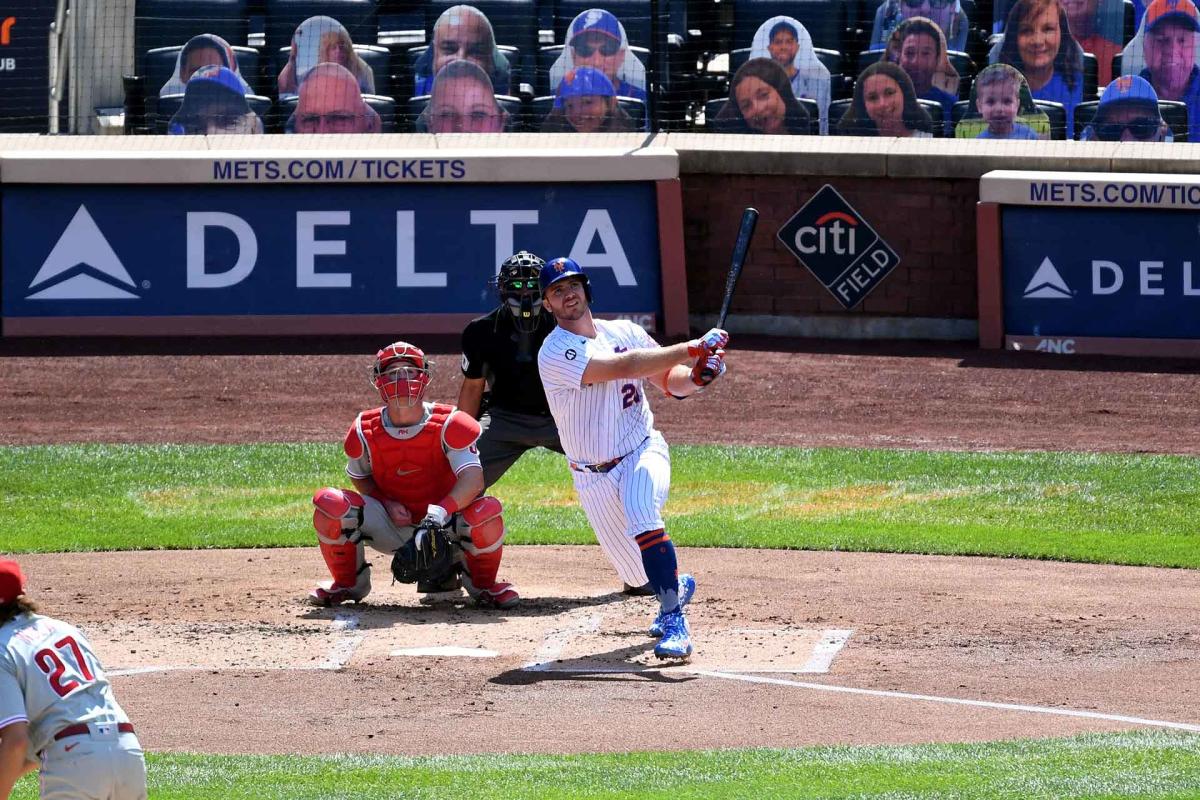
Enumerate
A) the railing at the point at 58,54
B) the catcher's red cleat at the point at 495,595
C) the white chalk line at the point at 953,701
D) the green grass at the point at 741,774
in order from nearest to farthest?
the green grass at the point at 741,774
the white chalk line at the point at 953,701
the catcher's red cleat at the point at 495,595
the railing at the point at 58,54

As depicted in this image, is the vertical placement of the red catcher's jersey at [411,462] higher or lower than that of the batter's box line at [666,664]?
higher

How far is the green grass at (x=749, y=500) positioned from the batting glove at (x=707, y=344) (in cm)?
320

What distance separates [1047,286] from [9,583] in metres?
12.9

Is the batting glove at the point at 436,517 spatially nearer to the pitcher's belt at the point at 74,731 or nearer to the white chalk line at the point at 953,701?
the white chalk line at the point at 953,701

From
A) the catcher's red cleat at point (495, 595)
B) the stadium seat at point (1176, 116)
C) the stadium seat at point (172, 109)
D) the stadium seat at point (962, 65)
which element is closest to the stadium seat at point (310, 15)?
the stadium seat at point (172, 109)

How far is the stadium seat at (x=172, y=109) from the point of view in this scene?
16.5m

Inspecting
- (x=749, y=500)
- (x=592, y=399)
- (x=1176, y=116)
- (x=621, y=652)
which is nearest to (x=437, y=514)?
(x=592, y=399)

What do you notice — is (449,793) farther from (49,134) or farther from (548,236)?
(49,134)

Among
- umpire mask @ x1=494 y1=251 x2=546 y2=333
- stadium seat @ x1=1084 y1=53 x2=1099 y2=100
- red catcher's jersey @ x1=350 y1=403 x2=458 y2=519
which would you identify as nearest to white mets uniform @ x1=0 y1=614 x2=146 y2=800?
red catcher's jersey @ x1=350 y1=403 x2=458 y2=519

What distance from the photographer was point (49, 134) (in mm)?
16938

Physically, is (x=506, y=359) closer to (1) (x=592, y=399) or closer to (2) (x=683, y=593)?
(1) (x=592, y=399)

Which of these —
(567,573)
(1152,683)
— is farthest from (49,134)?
(1152,683)

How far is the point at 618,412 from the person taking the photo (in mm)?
7543

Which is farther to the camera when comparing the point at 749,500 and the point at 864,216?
the point at 864,216
